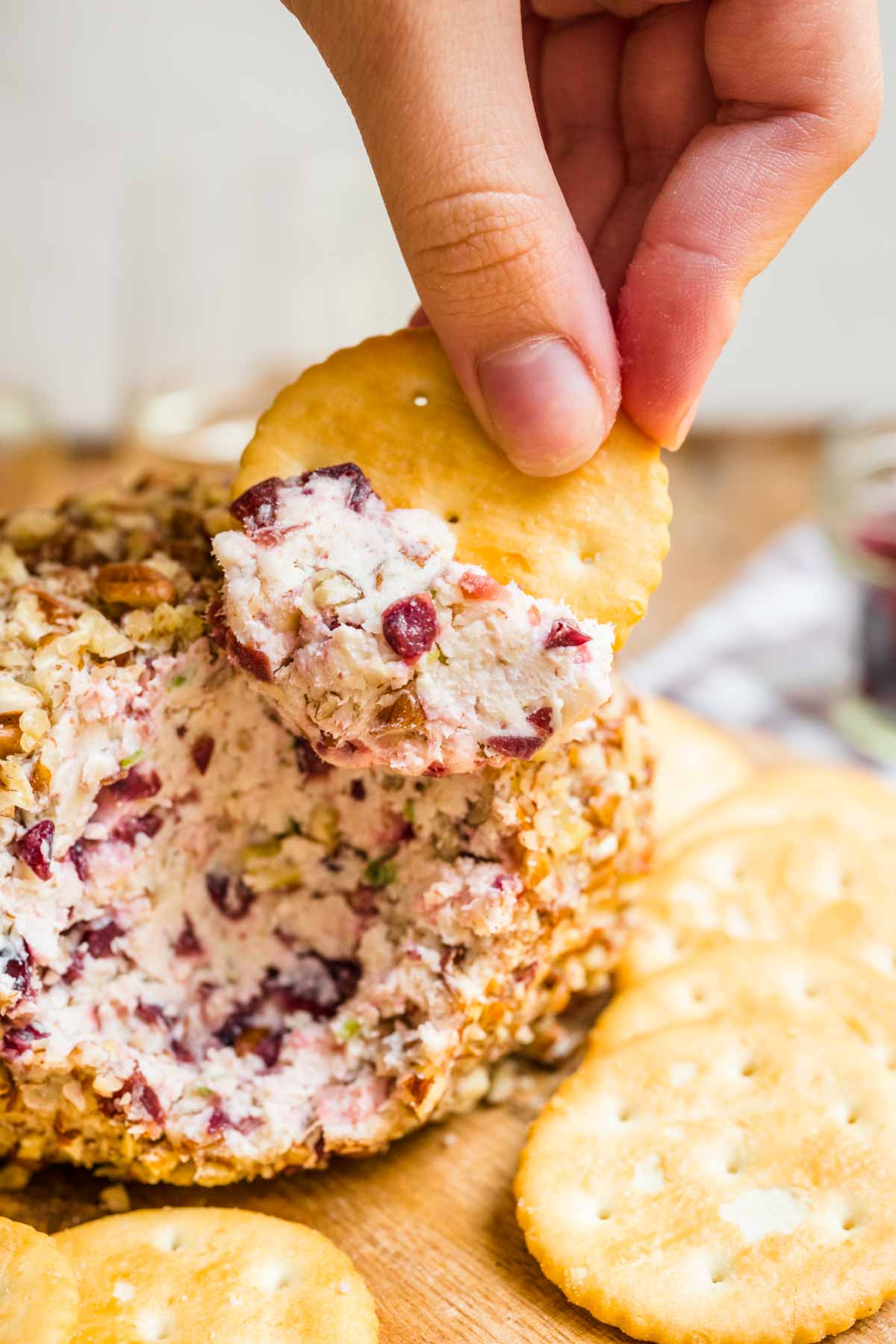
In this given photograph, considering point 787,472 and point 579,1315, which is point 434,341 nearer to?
point 579,1315

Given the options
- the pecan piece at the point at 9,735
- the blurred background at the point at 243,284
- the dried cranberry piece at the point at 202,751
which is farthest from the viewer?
the blurred background at the point at 243,284

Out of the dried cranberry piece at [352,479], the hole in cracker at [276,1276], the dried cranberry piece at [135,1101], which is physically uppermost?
the dried cranberry piece at [352,479]

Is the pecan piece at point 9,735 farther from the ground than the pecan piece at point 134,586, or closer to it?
closer to it

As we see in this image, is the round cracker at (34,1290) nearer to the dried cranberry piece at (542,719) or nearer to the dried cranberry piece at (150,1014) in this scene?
the dried cranberry piece at (150,1014)

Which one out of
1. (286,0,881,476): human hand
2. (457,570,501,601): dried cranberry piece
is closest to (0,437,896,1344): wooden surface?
(457,570,501,601): dried cranberry piece

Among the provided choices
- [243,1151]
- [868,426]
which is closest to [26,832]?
[243,1151]

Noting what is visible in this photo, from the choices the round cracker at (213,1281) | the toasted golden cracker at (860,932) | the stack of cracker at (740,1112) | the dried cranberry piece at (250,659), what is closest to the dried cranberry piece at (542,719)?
the dried cranberry piece at (250,659)
